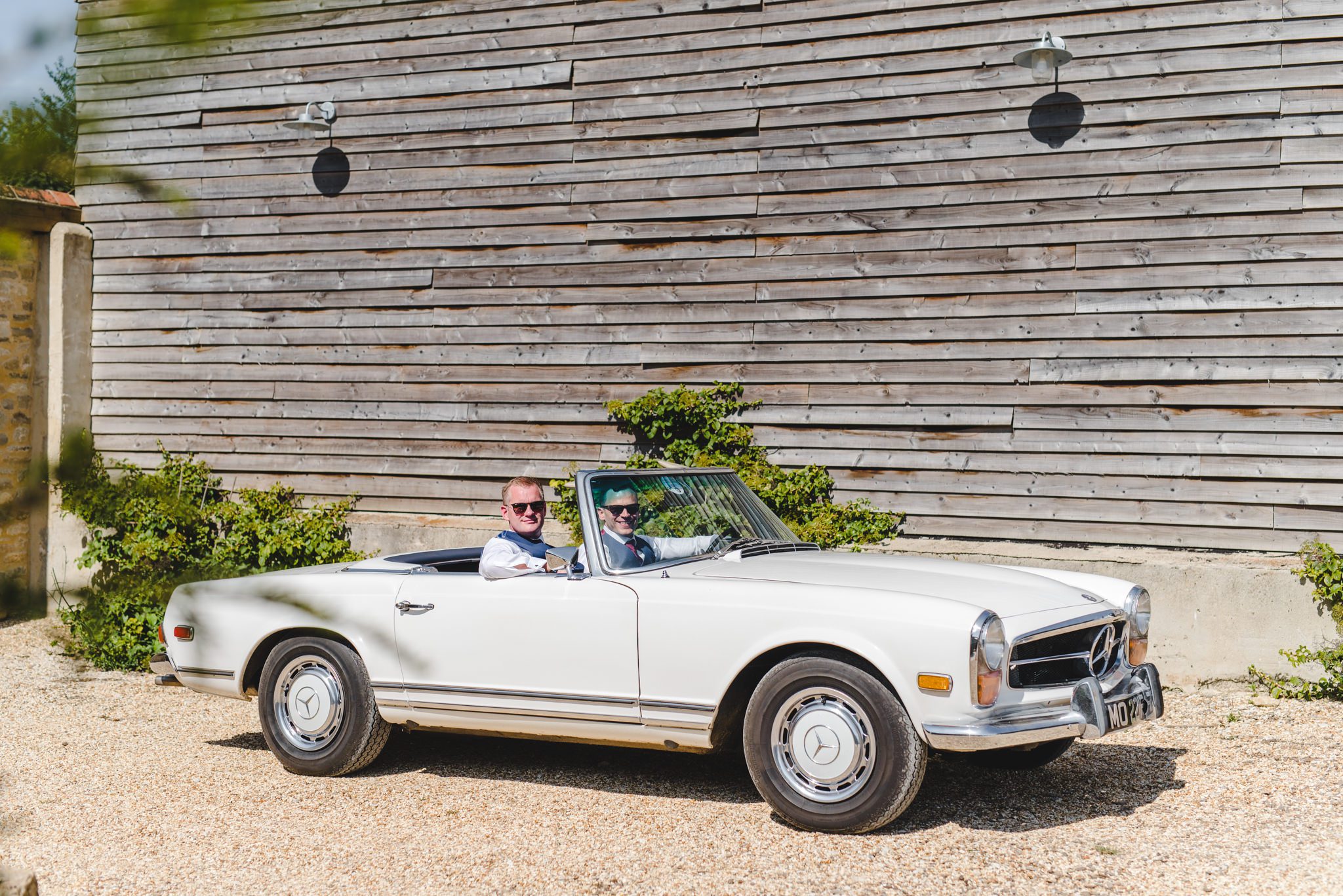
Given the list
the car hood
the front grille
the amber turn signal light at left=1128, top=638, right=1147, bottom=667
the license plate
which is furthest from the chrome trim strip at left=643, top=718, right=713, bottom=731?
the amber turn signal light at left=1128, top=638, right=1147, bottom=667

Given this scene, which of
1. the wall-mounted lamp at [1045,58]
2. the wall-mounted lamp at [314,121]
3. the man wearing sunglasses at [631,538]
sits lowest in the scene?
the man wearing sunglasses at [631,538]

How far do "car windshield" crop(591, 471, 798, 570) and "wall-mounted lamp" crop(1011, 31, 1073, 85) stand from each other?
13.1ft

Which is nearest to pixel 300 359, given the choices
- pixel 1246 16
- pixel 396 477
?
pixel 396 477

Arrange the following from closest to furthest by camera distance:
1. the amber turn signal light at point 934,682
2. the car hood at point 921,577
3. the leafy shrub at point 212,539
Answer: the amber turn signal light at point 934,682
the car hood at point 921,577
the leafy shrub at point 212,539

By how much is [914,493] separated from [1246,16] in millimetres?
3677

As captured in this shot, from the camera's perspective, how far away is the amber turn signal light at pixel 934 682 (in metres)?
4.21

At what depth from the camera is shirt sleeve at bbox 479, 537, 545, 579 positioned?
523 cm

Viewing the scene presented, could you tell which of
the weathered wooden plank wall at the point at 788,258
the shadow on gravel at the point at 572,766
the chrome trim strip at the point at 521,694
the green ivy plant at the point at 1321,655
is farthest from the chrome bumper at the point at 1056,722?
the weathered wooden plank wall at the point at 788,258

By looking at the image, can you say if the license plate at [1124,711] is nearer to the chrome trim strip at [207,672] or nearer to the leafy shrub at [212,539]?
the chrome trim strip at [207,672]

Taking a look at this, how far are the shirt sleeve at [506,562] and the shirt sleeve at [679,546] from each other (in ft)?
1.63

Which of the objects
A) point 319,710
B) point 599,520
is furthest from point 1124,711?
point 319,710

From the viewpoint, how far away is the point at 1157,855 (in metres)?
4.27

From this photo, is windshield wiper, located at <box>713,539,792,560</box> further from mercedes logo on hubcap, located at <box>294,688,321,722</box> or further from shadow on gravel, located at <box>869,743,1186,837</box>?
mercedes logo on hubcap, located at <box>294,688,321,722</box>

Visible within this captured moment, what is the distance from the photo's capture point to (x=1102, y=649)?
4.82m
